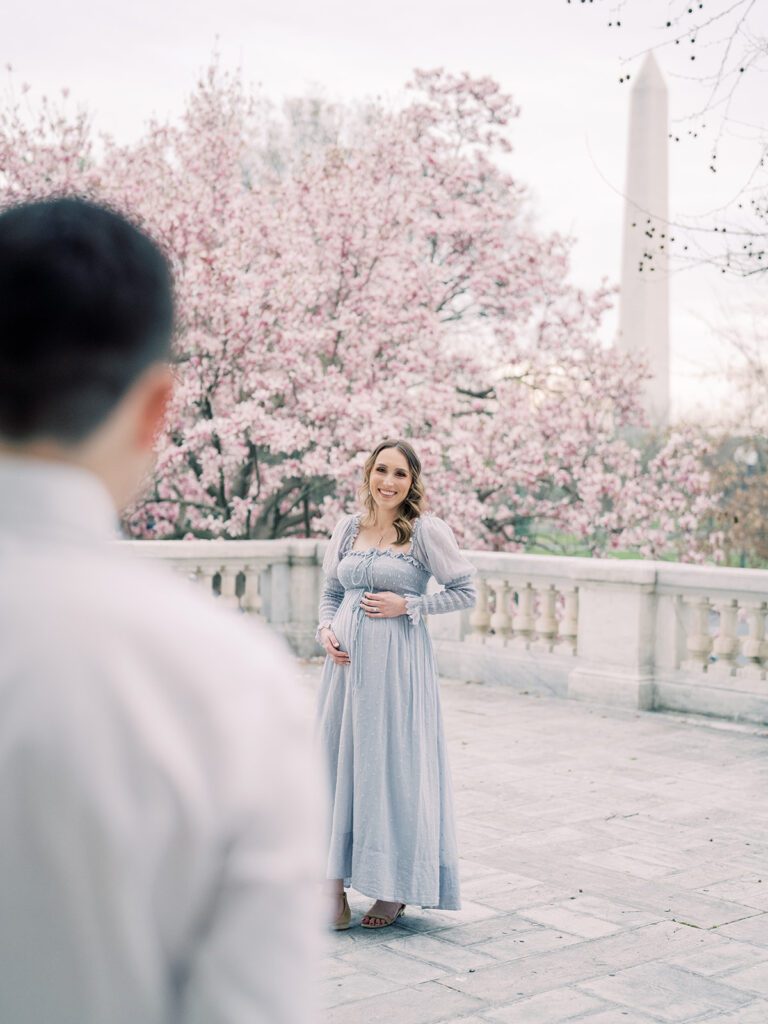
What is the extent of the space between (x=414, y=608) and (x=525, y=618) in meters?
6.15

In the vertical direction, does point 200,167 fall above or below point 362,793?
above

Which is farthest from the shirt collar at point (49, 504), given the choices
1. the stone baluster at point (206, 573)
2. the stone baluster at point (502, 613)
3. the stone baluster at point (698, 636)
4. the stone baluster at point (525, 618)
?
the stone baluster at point (206, 573)

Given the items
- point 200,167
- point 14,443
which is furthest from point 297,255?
point 14,443

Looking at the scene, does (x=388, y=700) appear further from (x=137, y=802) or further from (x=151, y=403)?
(x=137, y=802)

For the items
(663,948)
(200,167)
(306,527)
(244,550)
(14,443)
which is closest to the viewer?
(14,443)

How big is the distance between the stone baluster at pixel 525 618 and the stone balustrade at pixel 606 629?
0.04ft

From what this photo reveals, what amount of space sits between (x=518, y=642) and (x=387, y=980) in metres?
7.18

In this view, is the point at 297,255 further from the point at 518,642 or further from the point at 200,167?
the point at 518,642

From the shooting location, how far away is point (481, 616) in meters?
12.4

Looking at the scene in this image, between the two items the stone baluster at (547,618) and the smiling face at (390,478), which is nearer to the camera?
the smiling face at (390,478)

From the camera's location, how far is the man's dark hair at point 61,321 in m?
1.21

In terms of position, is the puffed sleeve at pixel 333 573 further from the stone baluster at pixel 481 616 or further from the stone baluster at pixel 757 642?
the stone baluster at pixel 481 616

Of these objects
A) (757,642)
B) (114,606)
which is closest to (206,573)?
(757,642)

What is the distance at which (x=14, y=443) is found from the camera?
1.21m
